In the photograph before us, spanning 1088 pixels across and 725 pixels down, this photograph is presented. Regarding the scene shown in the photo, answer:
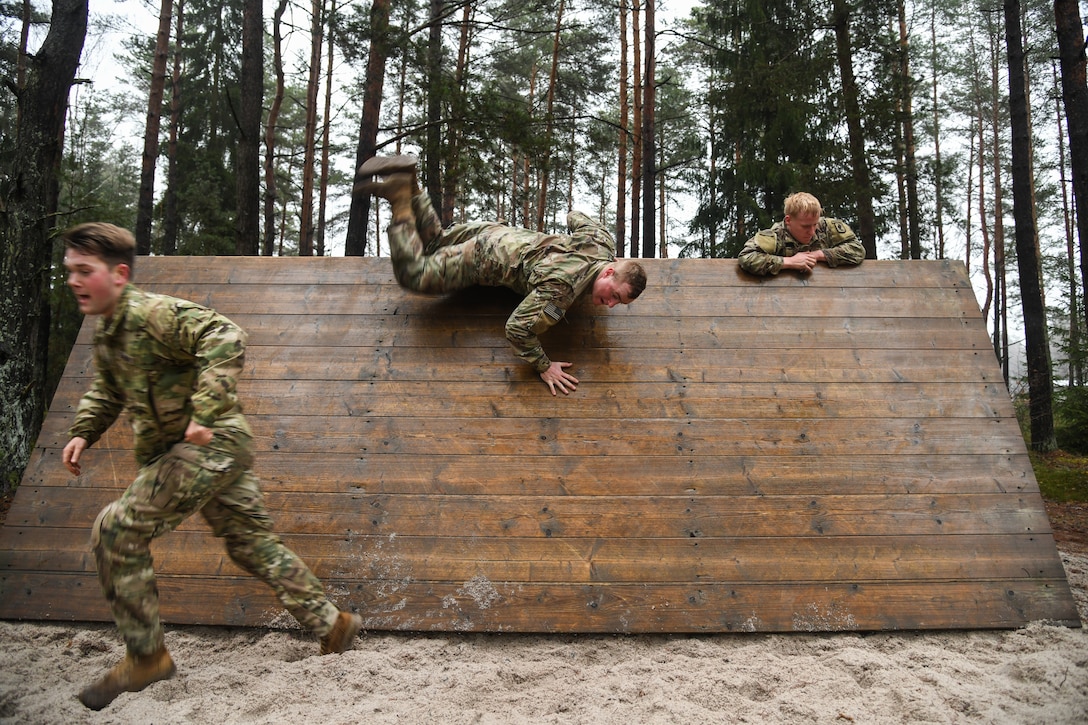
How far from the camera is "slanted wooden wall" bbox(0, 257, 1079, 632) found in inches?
126

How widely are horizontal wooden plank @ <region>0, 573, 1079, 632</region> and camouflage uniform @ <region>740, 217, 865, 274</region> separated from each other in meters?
2.01

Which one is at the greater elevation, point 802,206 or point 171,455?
point 802,206

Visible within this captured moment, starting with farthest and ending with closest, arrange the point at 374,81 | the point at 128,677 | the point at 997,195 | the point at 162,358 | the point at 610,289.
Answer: the point at 997,195 < the point at 374,81 < the point at 610,289 < the point at 162,358 < the point at 128,677

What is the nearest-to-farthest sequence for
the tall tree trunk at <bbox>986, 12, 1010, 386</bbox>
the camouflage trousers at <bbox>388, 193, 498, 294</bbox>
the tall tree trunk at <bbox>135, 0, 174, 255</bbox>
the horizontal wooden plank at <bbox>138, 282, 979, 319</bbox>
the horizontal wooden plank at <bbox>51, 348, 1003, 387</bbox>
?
the horizontal wooden plank at <bbox>51, 348, 1003, 387</bbox> → the camouflage trousers at <bbox>388, 193, 498, 294</bbox> → the horizontal wooden plank at <bbox>138, 282, 979, 319</bbox> → the tall tree trunk at <bbox>135, 0, 174, 255</bbox> → the tall tree trunk at <bbox>986, 12, 1010, 386</bbox>

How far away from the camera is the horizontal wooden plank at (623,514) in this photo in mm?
3357

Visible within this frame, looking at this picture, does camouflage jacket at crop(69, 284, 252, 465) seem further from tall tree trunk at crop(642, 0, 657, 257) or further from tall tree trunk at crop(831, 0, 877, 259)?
tall tree trunk at crop(642, 0, 657, 257)

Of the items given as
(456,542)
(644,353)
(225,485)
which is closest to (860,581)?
(644,353)

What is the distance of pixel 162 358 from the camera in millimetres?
2436

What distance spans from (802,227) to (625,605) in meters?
2.70

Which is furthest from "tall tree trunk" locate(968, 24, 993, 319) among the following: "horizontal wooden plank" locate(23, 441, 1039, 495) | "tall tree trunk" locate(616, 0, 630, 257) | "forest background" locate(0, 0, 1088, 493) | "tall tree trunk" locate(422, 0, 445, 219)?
"horizontal wooden plank" locate(23, 441, 1039, 495)

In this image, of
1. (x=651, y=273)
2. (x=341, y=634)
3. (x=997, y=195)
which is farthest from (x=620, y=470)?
(x=997, y=195)

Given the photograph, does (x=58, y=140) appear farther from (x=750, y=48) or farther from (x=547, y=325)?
(x=750, y=48)

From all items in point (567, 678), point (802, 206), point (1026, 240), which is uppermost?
point (1026, 240)

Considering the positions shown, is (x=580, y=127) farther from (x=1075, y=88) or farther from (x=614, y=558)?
(x=614, y=558)
